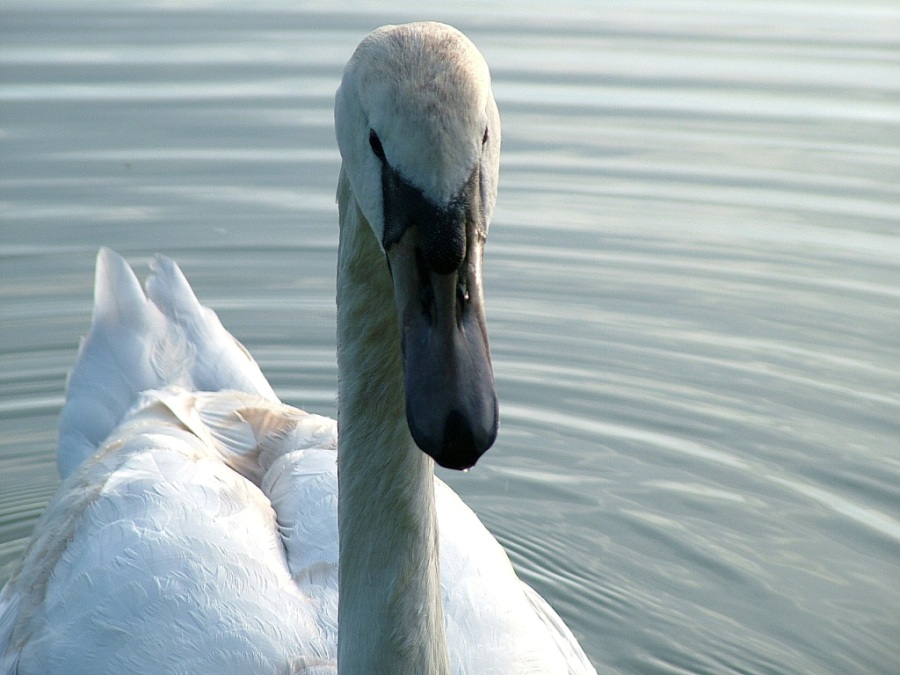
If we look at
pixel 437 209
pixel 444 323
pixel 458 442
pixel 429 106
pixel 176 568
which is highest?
pixel 429 106

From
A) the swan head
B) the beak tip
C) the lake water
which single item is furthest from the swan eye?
the lake water

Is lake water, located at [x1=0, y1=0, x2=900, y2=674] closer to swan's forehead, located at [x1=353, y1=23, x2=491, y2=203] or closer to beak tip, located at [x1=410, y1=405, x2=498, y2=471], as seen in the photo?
beak tip, located at [x1=410, y1=405, x2=498, y2=471]

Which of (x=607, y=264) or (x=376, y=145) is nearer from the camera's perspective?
(x=376, y=145)

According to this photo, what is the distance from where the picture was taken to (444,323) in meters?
2.76

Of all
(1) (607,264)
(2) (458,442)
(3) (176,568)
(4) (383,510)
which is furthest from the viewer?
(1) (607,264)

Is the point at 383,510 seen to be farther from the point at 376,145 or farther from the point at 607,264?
the point at 607,264

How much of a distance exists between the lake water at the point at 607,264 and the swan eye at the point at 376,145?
308cm

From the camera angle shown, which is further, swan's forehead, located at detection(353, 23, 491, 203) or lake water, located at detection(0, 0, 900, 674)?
lake water, located at detection(0, 0, 900, 674)

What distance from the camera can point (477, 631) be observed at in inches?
168

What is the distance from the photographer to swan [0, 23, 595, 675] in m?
2.71

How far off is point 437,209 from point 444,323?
23cm

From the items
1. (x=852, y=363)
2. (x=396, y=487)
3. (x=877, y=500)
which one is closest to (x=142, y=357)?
(x=396, y=487)

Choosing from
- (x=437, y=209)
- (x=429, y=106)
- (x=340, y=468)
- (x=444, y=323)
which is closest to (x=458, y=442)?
Answer: (x=444, y=323)

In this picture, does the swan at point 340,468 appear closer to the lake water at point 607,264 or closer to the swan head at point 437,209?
the swan head at point 437,209
